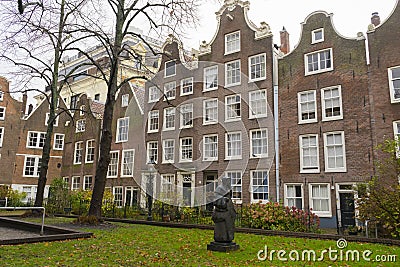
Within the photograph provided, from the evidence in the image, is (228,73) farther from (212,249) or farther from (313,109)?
(212,249)

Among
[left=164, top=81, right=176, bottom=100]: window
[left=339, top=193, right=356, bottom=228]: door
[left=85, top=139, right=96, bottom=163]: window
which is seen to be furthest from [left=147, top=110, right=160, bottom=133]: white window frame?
[left=339, top=193, right=356, bottom=228]: door

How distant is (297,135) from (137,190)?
15.2 metres

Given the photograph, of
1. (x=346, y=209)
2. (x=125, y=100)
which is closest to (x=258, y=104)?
(x=346, y=209)

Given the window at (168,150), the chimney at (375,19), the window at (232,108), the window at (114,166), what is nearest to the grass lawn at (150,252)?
the window at (232,108)

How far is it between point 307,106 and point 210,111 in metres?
7.86

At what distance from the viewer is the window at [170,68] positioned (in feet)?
98.0

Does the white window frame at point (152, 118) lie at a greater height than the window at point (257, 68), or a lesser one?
lesser

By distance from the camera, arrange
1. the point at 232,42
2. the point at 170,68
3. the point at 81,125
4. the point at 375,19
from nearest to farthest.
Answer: the point at 375,19 < the point at 232,42 < the point at 170,68 < the point at 81,125

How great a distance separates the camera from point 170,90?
2969cm

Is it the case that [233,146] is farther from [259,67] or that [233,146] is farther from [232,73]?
[259,67]

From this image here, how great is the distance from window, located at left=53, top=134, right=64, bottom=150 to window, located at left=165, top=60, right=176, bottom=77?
17.2 meters

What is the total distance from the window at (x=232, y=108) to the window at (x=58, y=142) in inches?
902

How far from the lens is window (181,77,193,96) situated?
2832 cm

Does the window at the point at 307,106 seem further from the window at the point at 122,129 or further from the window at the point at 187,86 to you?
the window at the point at 122,129
